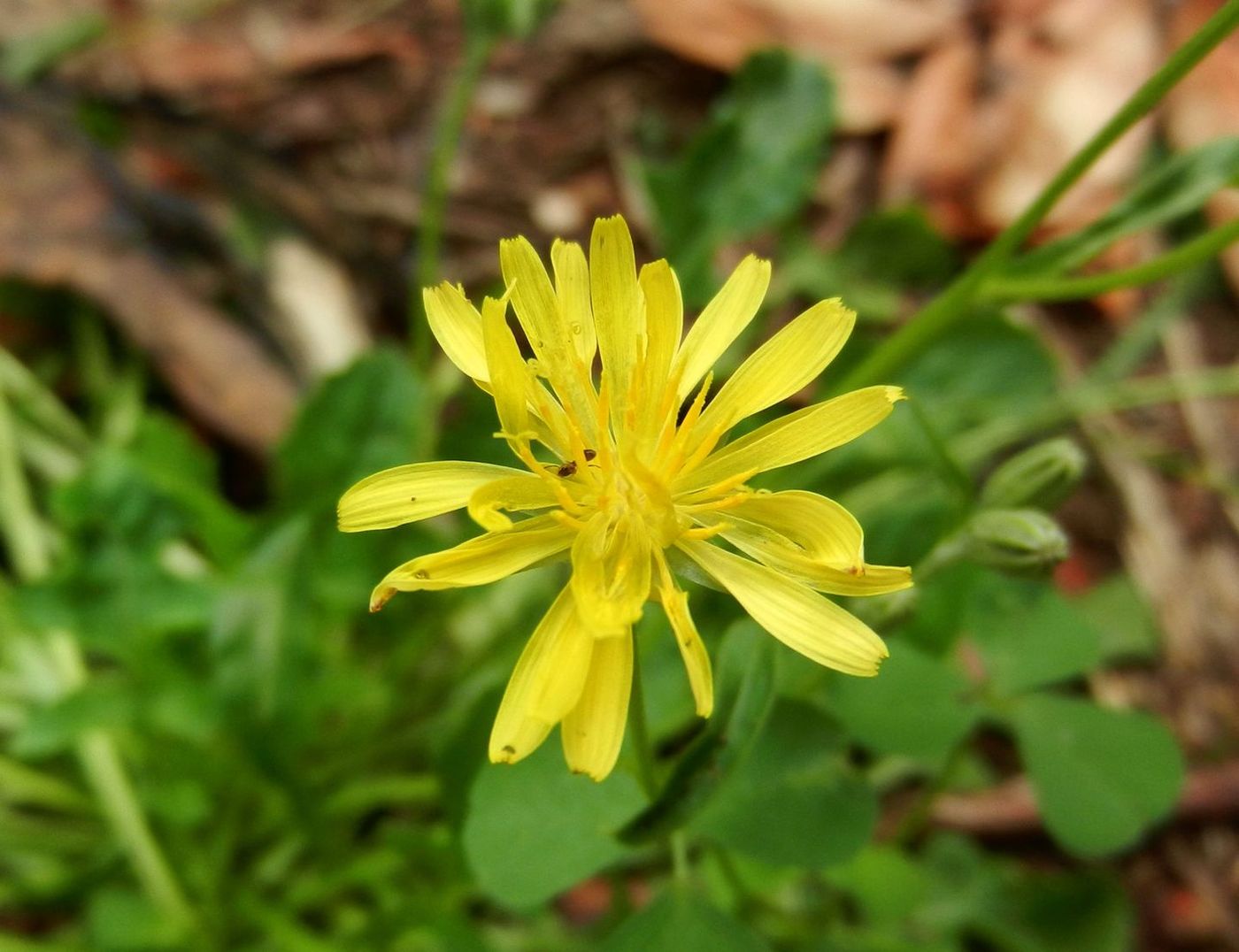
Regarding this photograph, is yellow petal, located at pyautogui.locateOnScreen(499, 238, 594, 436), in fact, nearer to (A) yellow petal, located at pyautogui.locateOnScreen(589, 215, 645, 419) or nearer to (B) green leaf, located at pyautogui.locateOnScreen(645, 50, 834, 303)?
(A) yellow petal, located at pyautogui.locateOnScreen(589, 215, 645, 419)

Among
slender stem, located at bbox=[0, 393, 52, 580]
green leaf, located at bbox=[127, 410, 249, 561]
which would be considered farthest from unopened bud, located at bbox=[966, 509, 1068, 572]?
slender stem, located at bbox=[0, 393, 52, 580]

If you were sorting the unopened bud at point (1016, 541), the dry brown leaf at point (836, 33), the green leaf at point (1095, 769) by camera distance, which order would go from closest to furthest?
the unopened bud at point (1016, 541), the green leaf at point (1095, 769), the dry brown leaf at point (836, 33)

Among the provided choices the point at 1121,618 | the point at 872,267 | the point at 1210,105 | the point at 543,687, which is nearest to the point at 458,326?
the point at 543,687

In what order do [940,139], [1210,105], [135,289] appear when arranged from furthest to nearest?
[940,139], [1210,105], [135,289]

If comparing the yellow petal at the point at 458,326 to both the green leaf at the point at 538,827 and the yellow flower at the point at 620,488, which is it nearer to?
the yellow flower at the point at 620,488

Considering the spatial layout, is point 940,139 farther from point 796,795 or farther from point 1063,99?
point 796,795

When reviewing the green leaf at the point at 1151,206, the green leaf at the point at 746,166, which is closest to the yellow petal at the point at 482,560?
the green leaf at the point at 1151,206
